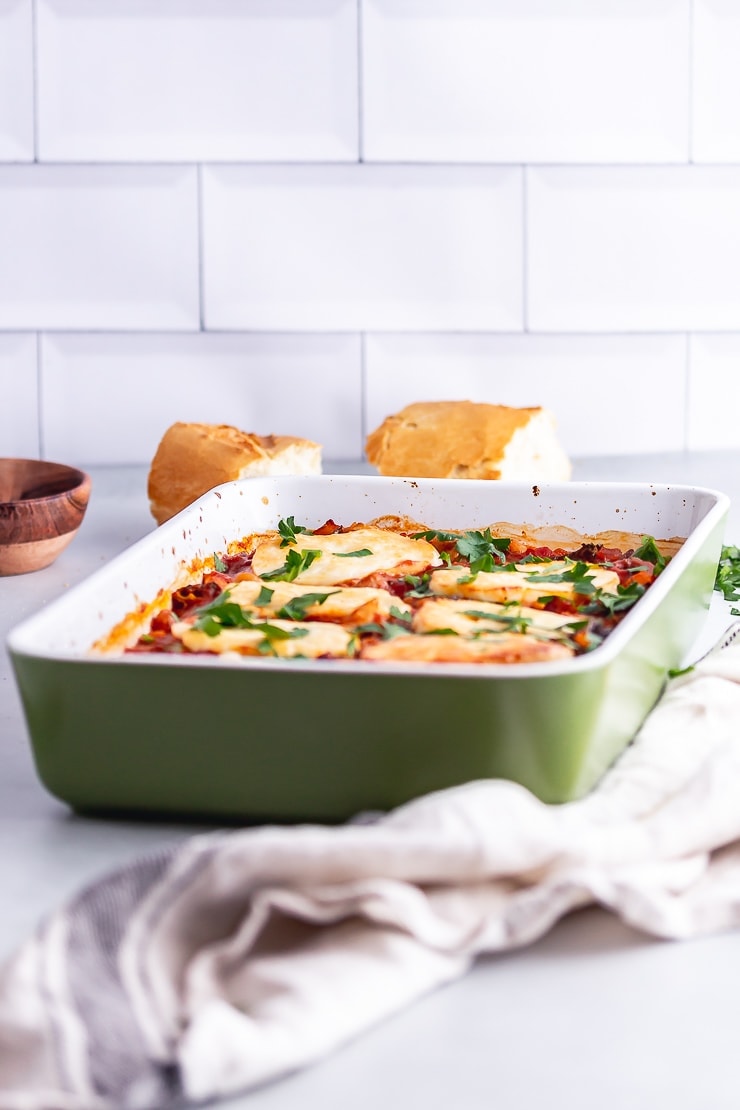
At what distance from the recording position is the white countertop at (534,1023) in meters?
0.72

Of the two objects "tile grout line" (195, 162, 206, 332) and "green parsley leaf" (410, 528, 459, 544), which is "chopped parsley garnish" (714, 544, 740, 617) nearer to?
"green parsley leaf" (410, 528, 459, 544)

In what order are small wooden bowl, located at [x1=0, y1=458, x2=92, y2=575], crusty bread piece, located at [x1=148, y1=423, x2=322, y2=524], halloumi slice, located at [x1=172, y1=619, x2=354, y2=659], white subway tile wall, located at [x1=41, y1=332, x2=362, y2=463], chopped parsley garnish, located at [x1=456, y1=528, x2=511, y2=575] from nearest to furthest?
halloumi slice, located at [x1=172, y1=619, x2=354, y2=659]
chopped parsley garnish, located at [x1=456, y1=528, x2=511, y2=575]
small wooden bowl, located at [x1=0, y1=458, x2=92, y2=575]
crusty bread piece, located at [x1=148, y1=423, x2=322, y2=524]
white subway tile wall, located at [x1=41, y1=332, x2=362, y2=463]

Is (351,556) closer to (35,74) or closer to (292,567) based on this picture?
(292,567)

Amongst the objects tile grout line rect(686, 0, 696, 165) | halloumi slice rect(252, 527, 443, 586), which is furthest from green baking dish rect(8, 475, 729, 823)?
tile grout line rect(686, 0, 696, 165)

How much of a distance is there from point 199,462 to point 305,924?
1.14 metres

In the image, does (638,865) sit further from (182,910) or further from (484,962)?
(182,910)

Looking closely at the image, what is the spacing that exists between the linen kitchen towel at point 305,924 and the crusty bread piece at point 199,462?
103 cm

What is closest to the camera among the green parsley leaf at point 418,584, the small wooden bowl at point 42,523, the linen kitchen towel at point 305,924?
the linen kitchen towel at point 305,924

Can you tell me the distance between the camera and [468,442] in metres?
1.97

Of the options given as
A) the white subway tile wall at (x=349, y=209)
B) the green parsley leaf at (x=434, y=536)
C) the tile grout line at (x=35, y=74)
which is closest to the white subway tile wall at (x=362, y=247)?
the white subway tile wall at (x=349, y=209)

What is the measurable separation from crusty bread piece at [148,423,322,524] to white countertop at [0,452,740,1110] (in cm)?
93

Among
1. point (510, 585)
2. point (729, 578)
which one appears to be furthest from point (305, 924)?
point (729, 578)

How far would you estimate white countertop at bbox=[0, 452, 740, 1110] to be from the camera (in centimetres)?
72

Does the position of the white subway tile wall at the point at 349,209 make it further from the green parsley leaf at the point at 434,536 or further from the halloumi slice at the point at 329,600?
the halloumi slice at the point at 329,600
